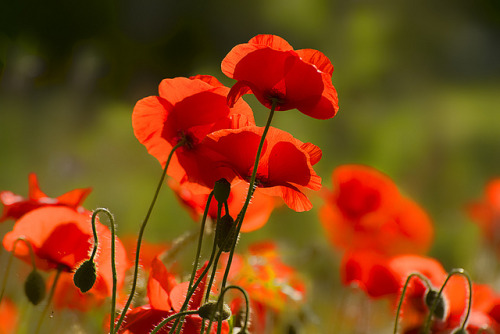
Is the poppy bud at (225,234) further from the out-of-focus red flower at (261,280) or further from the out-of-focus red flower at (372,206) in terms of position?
the out-of-focus red flower at (372,206)

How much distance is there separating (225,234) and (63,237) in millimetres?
143

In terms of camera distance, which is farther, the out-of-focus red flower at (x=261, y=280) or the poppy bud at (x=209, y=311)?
the out-of-focus red flower at (x=261, y=280)

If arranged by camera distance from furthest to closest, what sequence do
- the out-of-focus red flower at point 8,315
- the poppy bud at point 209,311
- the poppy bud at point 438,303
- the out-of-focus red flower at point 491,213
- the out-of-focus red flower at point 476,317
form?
1. the out-of-focus red flower at point 491,213
2. the out-of-focus red flower at point 8,315
3. the out-of-focus red flower at point 476,317
4. the poppy bud at point 438,303
5. the poppy bud at point 209,311

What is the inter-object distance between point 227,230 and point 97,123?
141 centimetres

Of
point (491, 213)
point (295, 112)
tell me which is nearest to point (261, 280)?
point (491, 213)

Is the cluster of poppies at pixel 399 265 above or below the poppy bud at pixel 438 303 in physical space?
above

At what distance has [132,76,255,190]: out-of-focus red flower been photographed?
36cm

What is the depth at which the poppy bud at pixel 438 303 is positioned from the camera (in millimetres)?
392

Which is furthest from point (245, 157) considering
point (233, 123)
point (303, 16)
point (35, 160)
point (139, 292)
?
point (303, 16)

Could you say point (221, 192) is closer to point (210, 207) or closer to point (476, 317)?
point (210, 207)

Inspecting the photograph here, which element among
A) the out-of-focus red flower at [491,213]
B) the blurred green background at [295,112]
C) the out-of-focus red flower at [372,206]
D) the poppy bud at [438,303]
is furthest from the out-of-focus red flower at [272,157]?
the blurred green background at [295,112]

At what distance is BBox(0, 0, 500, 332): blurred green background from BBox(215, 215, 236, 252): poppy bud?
1.00 meters

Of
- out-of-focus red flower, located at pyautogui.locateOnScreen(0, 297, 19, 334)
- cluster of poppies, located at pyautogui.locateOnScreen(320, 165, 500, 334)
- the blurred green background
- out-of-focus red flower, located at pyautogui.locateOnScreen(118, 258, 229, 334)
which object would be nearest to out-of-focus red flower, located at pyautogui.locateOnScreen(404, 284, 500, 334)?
cluster of poppies, located at pyautogui.locateOnScreen(320, 165, 500, 334)

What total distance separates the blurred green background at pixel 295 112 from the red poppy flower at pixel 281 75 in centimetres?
98
